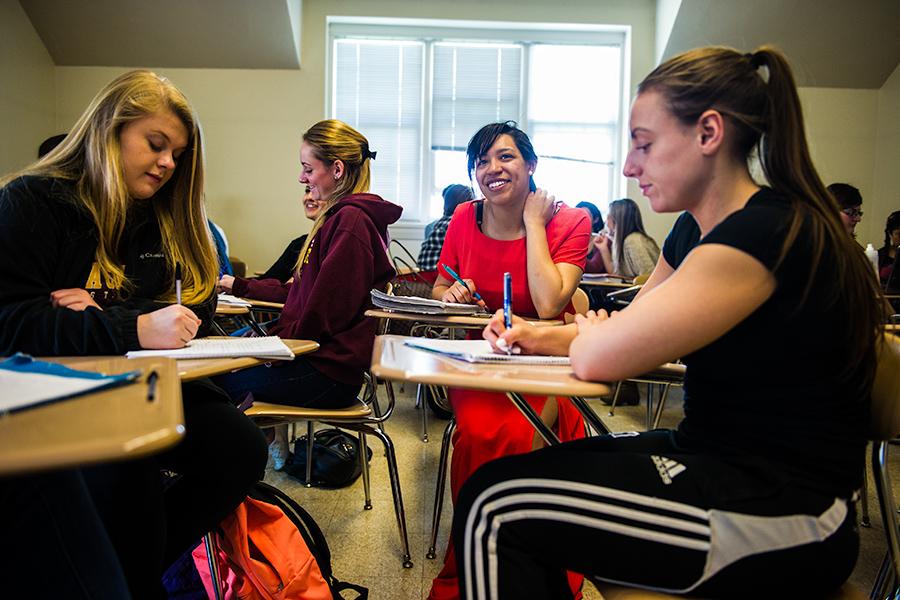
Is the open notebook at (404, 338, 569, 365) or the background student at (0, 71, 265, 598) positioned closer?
the open notebook at (404, 338, 569, 365)

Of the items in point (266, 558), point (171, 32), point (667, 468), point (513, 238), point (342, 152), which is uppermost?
point (171, 32)

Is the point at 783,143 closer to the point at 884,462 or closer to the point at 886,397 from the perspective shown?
the point at 886,397

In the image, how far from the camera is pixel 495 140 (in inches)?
79.3

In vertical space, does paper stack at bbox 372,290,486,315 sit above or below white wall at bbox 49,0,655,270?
below

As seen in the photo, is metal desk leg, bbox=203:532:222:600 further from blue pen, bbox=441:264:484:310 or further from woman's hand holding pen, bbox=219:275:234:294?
woman's hand holding pen, bbox=219:275:234:294

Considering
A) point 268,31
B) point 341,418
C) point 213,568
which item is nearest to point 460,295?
point 341,418

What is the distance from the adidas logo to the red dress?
0.61 metres

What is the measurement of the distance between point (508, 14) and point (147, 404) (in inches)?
223

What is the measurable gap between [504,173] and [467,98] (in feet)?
13.4

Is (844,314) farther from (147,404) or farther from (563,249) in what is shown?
(563,249)

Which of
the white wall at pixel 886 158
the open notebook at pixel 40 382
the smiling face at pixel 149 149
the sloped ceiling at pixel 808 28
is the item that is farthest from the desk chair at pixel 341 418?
the white wall at pixel 886 158

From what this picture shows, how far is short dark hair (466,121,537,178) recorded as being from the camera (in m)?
2.02

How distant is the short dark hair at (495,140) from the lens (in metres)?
2.02

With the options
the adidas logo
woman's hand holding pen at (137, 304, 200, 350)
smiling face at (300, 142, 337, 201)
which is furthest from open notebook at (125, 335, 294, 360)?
smiling face at (300, 142, 337, 201)
